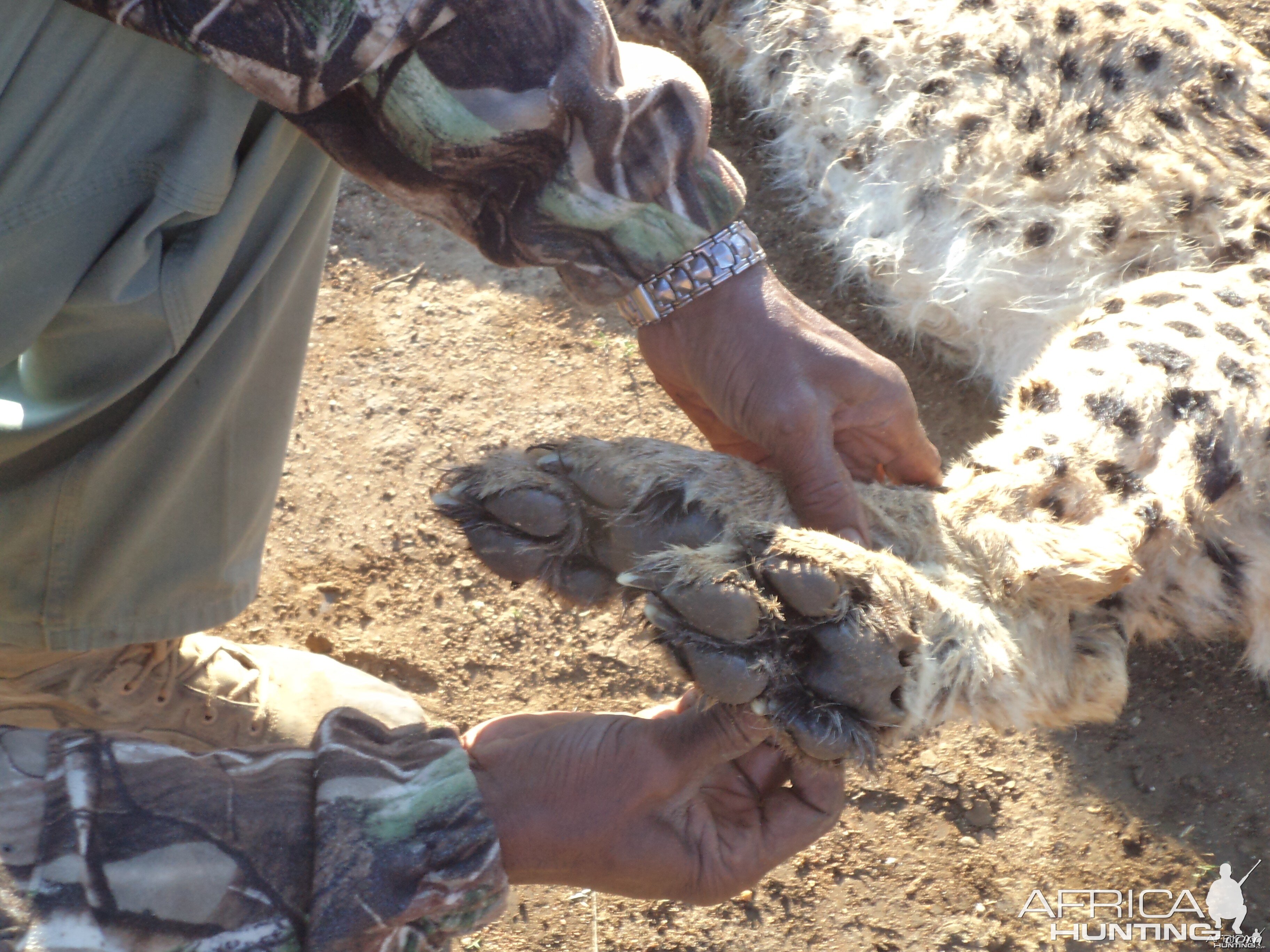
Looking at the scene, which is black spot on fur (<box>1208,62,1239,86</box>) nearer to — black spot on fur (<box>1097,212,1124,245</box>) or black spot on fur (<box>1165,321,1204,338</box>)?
black spot on fur (<box>1097,212,1124,245</box>)

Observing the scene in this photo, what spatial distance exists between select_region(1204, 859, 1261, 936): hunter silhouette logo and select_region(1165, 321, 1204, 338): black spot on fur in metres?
1.14

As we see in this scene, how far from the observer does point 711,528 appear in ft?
5.86

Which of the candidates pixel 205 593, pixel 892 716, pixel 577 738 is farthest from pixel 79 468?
pixel 892 716

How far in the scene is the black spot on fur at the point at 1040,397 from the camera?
219cm

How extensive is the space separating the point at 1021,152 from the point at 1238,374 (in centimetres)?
82

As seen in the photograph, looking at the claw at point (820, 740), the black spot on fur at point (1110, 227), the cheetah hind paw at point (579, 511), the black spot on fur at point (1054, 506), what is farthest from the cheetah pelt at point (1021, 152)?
the claw at point (820, 740)

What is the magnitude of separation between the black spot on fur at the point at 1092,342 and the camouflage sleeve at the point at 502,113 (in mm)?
922

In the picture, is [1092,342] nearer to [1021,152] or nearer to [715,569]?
[1021,152]

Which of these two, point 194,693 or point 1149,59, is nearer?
point 194,693

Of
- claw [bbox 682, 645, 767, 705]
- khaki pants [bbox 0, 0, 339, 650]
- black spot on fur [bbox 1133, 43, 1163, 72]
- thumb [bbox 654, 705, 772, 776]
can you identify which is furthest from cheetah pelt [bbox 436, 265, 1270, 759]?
black spot on fur [bbox 1133, 43, 1163, 72]

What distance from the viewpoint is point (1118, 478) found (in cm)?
204

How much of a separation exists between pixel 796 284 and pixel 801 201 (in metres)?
0.25

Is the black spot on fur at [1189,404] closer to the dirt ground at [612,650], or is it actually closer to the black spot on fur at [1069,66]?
the dirt ground at [612,650]

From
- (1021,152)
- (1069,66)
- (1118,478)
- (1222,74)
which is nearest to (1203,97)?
(1222,74)
